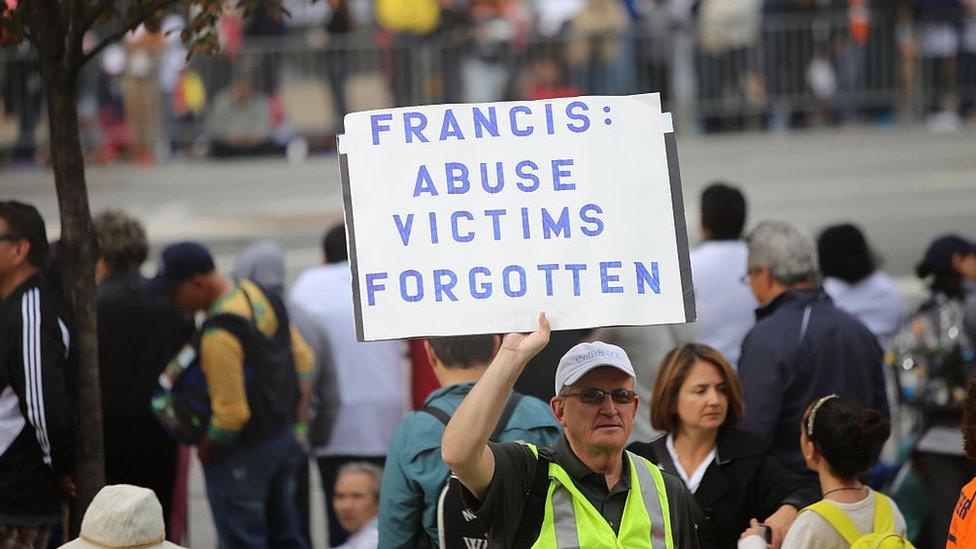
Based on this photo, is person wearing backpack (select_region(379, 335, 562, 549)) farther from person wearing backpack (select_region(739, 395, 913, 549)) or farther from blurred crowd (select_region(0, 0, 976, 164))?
blurred crowd (select_region(0, 0, 976, 164))

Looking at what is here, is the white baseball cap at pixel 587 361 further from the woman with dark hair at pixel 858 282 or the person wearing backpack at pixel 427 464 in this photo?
the woman with dark hair at pixel 858 282

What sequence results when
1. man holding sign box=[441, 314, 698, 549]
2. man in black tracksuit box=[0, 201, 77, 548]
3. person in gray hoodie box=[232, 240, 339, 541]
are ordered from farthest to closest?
person in gray hoodie box=[232, 240, 339, 541], man in black tracksuit box=[0, 201, 77, 548], man holding sign box=[441, 314, 698, 549]

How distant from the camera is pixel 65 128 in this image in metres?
5.44

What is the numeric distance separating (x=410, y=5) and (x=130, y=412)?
42.7 feet

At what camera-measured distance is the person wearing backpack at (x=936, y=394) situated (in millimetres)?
7051

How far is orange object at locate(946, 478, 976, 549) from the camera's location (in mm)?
4383

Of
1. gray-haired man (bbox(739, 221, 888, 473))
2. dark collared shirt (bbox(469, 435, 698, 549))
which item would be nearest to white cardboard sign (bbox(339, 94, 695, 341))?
dark collared shirt (bbox(469, 435, 698, 549))

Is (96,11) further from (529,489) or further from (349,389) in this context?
(349,389)

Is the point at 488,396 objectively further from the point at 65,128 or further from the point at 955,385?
the point at 955,385

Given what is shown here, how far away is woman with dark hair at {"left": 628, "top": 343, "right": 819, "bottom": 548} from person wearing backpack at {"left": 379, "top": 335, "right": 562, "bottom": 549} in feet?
1.66

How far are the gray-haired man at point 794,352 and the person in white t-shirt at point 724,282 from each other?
0.97 meters

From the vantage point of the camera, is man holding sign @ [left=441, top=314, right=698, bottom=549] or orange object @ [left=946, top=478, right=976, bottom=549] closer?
man holding sign @ [left=441, top=314, right=698, bottom=549]

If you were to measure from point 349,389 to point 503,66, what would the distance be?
41.4 ft

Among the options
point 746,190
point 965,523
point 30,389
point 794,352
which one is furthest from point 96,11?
point 746,190
